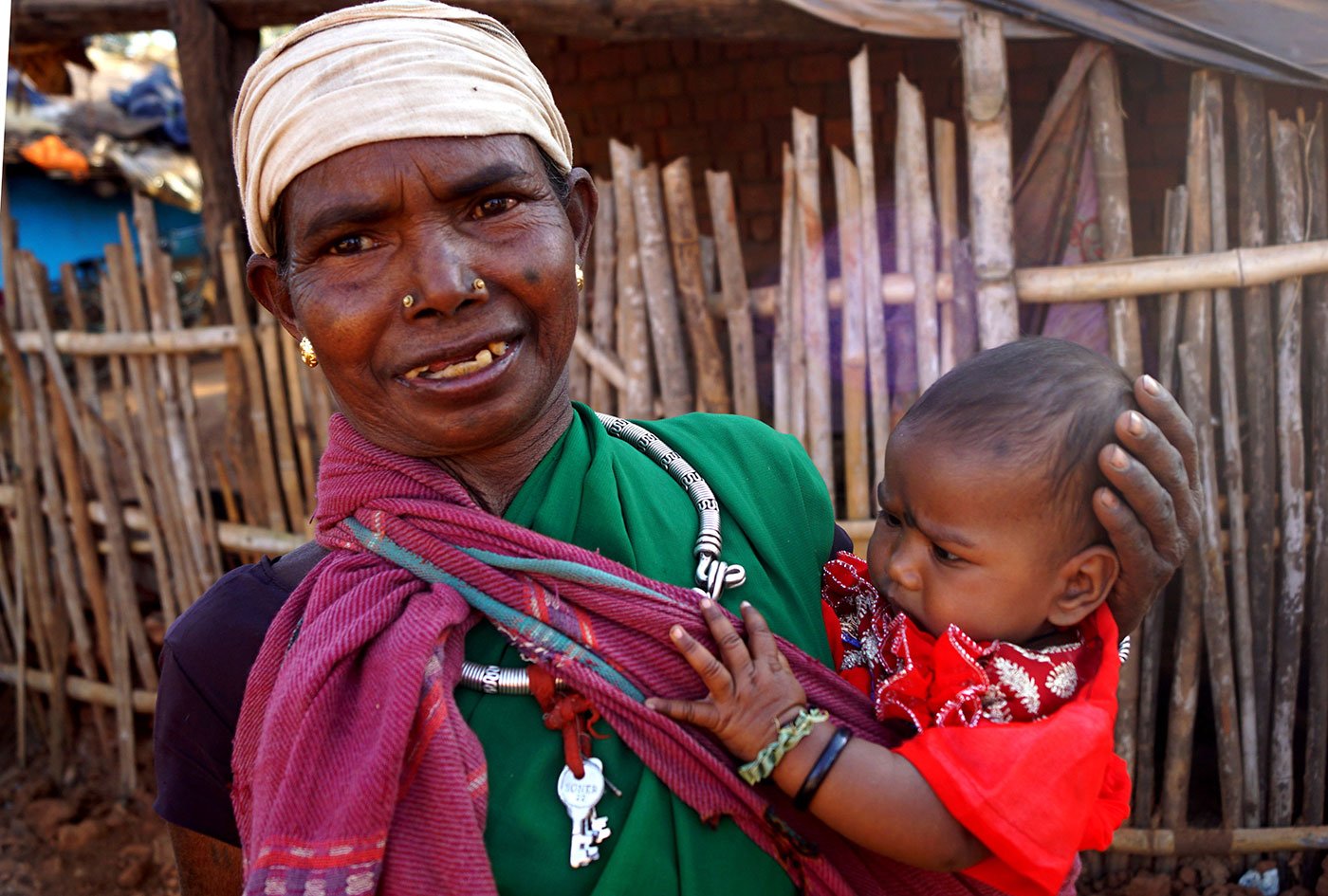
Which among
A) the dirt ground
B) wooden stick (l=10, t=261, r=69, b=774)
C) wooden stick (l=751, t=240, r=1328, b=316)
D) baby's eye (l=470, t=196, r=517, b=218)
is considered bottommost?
the dirt ground

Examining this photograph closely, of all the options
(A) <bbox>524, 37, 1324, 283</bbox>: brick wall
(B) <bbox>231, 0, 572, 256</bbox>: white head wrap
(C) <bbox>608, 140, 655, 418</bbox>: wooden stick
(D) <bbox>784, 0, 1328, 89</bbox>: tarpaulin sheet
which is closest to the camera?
(B) <bbox>231, 0, 572, 256</bbox>: white head wrap

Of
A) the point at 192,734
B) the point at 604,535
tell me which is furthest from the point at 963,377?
the point at 192,734

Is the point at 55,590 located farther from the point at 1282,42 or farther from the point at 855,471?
the point at 1282,42

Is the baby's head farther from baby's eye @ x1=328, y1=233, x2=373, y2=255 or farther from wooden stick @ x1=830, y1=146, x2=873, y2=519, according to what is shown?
wooden stick @ x1=830, y1=146, x2=873, y2=519

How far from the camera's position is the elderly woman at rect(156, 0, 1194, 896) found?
1.23m

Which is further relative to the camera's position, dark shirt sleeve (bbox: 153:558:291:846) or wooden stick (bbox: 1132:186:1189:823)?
wooden stick (bbox: 1132:186:1189:823)

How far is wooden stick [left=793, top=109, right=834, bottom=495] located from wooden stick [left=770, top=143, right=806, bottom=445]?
0.09 ft

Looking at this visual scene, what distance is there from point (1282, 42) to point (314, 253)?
330 cm

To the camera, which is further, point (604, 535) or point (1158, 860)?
point (1158, 860)

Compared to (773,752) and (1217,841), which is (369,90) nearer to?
(773,752)

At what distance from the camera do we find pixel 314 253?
55.1 inches

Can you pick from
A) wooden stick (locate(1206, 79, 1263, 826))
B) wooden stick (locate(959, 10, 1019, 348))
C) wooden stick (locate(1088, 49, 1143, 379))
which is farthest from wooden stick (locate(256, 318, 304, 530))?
wooden stick (locate(1206, 79, 1263, 826))

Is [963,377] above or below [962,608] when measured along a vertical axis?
above

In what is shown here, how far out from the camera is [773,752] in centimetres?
135
